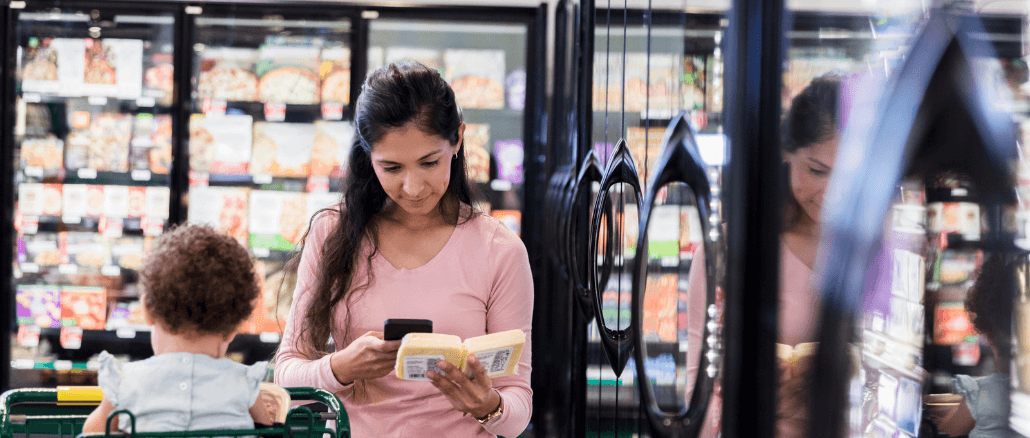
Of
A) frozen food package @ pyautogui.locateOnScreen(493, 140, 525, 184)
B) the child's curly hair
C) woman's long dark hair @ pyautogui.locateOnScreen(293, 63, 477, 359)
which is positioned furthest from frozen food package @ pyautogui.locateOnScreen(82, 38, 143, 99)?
the child's curly hair

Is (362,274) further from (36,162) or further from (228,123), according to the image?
(36,162)

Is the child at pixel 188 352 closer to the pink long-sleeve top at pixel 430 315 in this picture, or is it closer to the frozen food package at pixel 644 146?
the pink long-sleeve top at pixel 430 315

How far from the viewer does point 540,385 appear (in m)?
3.53

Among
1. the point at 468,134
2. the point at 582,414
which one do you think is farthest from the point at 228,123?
the point at 582,414

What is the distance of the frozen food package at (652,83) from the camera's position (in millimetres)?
1116

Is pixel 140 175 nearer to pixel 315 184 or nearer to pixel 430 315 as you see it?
pixel 315 184

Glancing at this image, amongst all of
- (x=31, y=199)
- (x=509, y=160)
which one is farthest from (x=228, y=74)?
(x=509, y=160)

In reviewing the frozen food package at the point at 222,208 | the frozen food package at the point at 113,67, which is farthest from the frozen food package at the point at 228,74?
the frozen food package at the point at 222,208

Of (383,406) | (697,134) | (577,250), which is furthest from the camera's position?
(577,250)

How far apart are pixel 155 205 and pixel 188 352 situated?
9.51 ft

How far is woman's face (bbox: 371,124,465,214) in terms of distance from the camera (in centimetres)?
142

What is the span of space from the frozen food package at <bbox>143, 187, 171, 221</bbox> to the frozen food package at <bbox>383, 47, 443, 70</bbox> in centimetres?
125

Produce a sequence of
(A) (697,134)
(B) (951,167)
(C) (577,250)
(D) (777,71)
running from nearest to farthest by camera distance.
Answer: (B) (951,167)
(D) (777,71)
(A) (697,134)
(C) (577,250)

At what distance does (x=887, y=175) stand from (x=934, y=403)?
16cm
